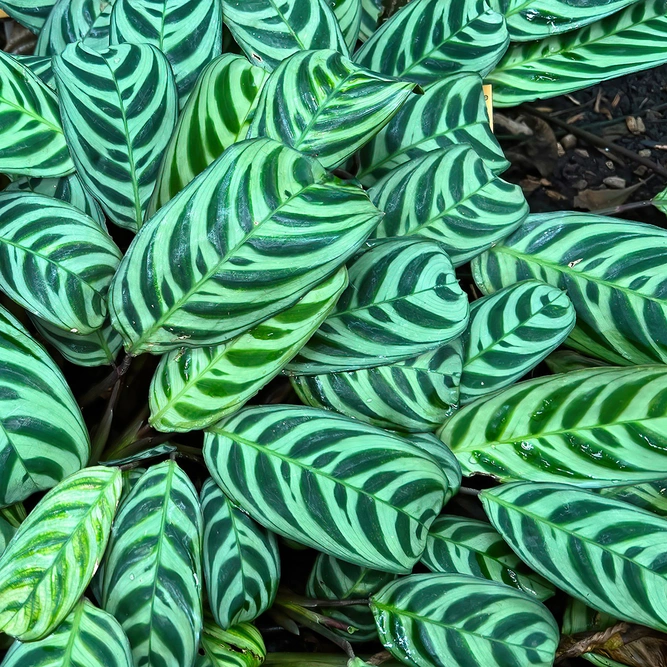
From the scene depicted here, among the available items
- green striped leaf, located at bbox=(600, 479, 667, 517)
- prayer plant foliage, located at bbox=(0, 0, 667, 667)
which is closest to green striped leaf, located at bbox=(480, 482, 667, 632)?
prayer plant foliage, located at bbox=(0, 0, 667, 667)

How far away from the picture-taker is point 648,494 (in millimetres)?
992

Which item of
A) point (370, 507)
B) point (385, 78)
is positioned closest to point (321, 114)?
point (385, 78)

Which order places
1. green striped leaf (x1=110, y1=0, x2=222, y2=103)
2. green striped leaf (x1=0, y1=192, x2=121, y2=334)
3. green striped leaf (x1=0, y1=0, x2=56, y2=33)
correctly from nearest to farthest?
green striped leaf (x1=0, y1=192, x2=121, y2=334) < green striped leaf (x1=110, y1=0, x2=222, y2=103) < green striped leaf (x1=0, y1=0, x2=56, y2=33)

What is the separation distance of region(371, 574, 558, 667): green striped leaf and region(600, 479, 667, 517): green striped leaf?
8.9 inches

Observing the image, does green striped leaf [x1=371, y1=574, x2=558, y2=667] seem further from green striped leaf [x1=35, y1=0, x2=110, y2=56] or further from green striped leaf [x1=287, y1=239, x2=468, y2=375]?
green striped leaf [x1=35, y1=0, x2=110, y2=56]

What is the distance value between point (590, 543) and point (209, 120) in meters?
0.74

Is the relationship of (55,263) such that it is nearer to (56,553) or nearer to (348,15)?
(56,553)

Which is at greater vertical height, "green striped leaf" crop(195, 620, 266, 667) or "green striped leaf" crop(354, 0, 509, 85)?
"green striped leaf" crop(354, 0, 509, 85)

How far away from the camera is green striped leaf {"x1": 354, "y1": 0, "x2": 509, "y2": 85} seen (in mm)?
1023

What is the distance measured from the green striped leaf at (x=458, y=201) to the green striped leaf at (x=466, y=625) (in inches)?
17.9

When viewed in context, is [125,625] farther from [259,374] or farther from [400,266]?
[400,266]

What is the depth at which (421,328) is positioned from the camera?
33.7 inches

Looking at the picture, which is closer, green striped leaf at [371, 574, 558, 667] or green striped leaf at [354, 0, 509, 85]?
green striped leaf at [371, 574, 558, 667]

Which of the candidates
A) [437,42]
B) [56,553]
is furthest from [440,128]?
[56,553]
